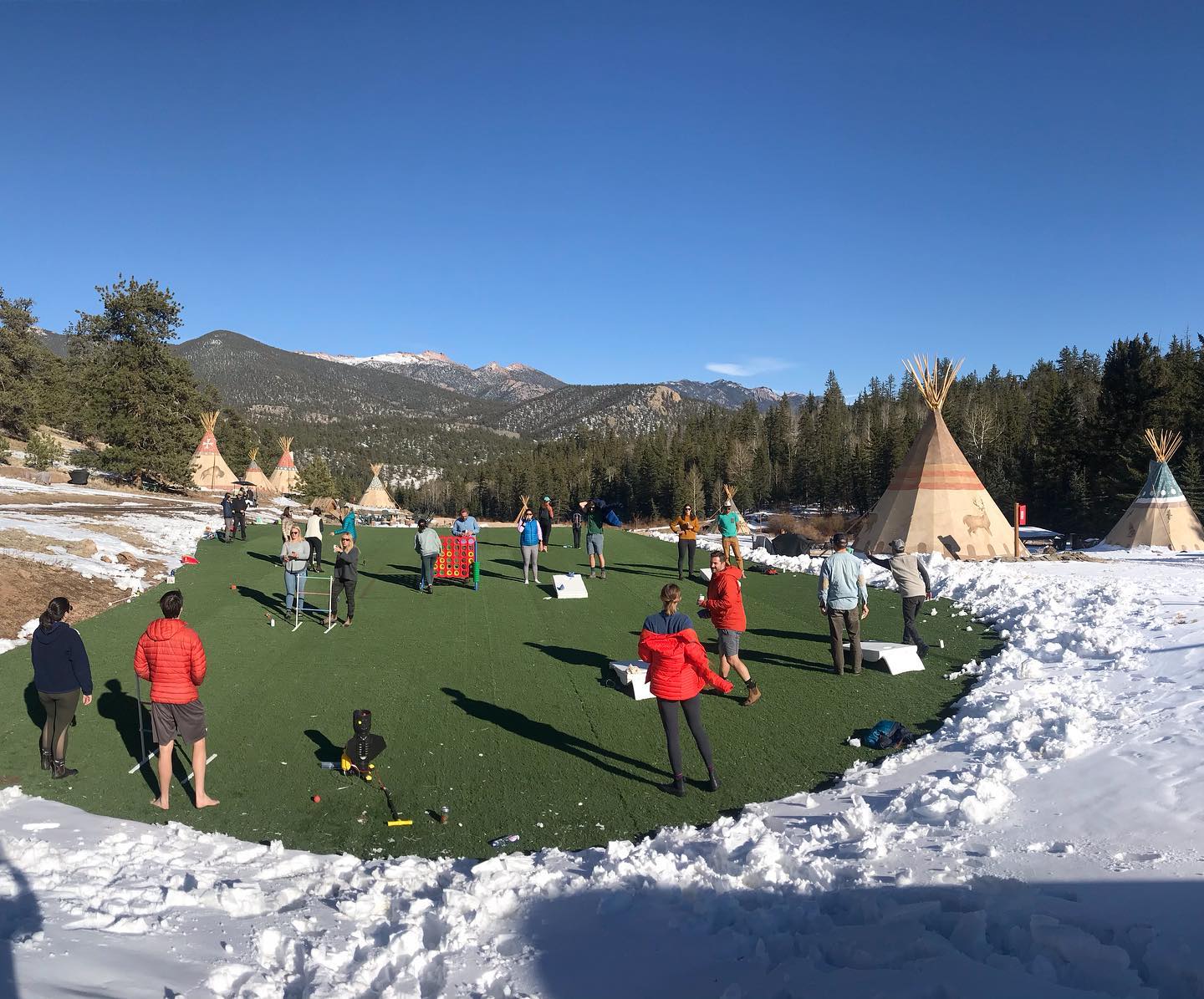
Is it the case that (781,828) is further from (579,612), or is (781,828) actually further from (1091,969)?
(579,612)

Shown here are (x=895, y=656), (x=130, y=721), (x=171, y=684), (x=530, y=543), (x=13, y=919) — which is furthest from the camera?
(x=530, y=543)

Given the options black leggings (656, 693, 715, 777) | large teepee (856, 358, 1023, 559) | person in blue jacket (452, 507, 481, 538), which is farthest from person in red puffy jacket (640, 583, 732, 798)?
large teepee (856, 358, 1023, 559)

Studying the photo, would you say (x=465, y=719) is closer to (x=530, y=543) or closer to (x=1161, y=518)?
(x=530, y=543)

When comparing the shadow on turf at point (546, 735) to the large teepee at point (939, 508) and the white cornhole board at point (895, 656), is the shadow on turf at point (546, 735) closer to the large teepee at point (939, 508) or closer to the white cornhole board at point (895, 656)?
the white cornhole board at point (895, 656)

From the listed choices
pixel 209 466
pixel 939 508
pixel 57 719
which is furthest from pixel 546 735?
pixel 209 466

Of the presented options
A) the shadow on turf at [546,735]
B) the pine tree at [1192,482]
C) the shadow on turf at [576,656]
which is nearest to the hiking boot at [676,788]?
the shadow on turf at [546,735]

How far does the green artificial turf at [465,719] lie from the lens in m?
6.41

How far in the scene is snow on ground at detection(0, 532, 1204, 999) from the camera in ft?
12.5

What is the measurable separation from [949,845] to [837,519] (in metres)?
42.9

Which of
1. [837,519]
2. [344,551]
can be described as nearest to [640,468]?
[837,519]

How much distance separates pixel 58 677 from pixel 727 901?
6.40 meters

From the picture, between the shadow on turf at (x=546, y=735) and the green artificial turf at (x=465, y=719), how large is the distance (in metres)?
0.03

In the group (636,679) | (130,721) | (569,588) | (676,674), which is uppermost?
(676,674)

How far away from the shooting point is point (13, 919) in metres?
4.28
